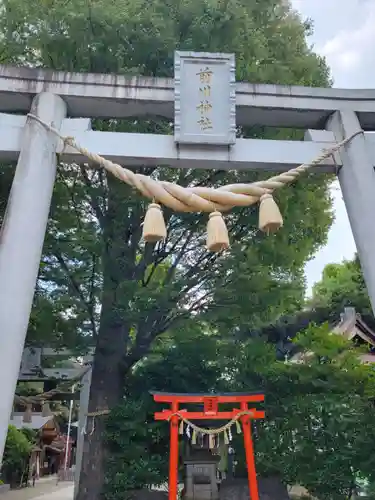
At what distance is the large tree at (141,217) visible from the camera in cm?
707

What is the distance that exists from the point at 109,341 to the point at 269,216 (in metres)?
5.85

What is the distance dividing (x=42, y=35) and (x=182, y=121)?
3.92m

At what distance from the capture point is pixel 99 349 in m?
9.12

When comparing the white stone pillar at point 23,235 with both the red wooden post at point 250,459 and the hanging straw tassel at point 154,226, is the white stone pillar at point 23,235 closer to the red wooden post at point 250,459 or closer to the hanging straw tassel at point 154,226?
the hanging straw tassel at point 154,226

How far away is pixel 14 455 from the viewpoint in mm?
14523

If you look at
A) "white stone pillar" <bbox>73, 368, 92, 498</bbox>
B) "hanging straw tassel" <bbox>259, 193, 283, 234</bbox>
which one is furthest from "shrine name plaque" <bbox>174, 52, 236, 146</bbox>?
"white stone pillar" <bbox>73, 368, 92, 498</bbox>

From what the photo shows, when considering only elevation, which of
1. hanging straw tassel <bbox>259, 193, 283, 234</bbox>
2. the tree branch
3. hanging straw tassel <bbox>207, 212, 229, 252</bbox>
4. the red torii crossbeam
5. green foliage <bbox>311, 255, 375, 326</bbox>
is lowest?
the red torii crossbeam

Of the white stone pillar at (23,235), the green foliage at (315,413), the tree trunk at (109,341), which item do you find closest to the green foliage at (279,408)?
the green foliage at (315,413)

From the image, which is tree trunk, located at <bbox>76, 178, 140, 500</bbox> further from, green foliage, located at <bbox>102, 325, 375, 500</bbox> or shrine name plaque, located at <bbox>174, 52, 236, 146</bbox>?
shrine name plaque, located at <bbox>174, 52, 236, 146</bbox>

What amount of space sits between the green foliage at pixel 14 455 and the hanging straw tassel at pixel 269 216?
12.8 m

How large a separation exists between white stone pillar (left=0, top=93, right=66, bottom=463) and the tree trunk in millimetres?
2935

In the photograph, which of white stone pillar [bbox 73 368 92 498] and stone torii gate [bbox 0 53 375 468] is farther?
white stone pillar [bbox 73 368 92 498]

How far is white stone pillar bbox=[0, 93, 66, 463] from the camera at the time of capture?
3.71 meters

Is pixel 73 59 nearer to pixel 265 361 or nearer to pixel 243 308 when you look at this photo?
pixel 243 308
